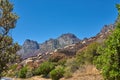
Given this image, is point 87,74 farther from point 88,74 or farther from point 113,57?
point 113,57

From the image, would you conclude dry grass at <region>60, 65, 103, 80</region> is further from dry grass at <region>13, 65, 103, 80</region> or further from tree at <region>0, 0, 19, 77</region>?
tree at <region>0, 0, 19, 77</region>

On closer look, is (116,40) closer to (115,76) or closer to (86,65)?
(115,76)

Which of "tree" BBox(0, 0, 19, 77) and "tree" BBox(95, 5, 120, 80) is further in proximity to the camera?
"tree" BBox(95, 5, 120, 80)

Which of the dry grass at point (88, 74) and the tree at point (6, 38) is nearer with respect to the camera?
the tree at point (6, 38)

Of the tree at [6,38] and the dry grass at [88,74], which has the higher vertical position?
the dry grass at [88,74]

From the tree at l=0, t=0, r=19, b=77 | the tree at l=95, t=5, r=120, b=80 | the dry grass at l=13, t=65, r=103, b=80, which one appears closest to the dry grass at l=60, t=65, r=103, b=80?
the dry grass at l=13, t=65, r=103, b=80

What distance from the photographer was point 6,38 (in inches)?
859

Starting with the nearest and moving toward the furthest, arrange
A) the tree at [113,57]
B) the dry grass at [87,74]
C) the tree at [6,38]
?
the tree at [6,38] < the tree at [113,57] < the dry grass at [87,74]

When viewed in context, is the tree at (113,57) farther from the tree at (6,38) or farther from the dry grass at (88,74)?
the dry grass at (88,74)

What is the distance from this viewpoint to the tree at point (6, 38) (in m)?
21.6

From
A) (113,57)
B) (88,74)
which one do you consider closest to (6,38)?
(113,57)

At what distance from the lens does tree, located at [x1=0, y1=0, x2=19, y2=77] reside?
2158 cm

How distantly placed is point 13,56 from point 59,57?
217ft

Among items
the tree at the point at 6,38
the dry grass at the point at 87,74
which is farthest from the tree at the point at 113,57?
the dry grass at the point at 87,74
